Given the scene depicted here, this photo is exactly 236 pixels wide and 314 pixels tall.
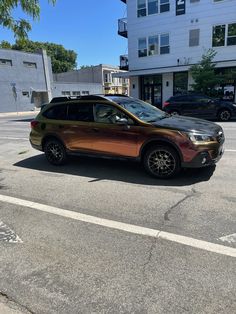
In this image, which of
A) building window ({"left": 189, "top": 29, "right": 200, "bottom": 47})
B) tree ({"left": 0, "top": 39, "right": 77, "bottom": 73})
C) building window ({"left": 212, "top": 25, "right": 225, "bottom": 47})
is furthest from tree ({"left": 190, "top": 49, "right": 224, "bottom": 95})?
tree ({"left": 0, "top": 39, "right": 77, "bottom": 73})

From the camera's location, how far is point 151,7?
22438 mm

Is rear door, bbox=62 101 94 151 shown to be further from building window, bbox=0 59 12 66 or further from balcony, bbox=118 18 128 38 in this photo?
building window, bbox=0 59 12 66

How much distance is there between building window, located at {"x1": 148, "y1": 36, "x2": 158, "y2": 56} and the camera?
22.9 meters

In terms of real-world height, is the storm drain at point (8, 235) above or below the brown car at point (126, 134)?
below

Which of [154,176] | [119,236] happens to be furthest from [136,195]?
[119,236]

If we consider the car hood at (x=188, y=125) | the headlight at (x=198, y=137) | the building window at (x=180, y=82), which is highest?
the building window at (x=180, y=82)

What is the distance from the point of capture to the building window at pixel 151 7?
21.8m

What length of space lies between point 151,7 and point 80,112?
19.6 metres

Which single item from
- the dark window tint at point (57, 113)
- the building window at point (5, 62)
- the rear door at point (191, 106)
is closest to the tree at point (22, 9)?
the dark window tint at point (57, 113)

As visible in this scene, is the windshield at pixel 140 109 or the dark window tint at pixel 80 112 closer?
the windshield at pixel 140 109

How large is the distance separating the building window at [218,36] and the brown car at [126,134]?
54.7 ft

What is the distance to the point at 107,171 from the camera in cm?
641

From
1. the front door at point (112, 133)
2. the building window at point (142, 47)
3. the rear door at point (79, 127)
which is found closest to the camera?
the front door at point (112, 133)

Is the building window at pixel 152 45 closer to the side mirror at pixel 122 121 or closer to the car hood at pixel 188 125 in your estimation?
the car hood at pixel 188 125
